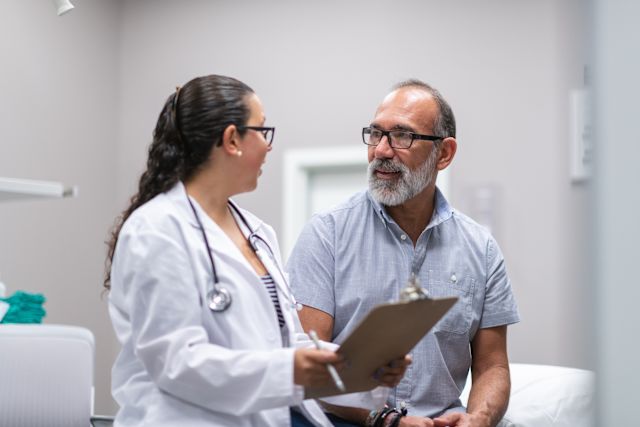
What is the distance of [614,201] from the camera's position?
522 millimetres

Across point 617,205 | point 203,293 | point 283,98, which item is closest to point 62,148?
point 283,98

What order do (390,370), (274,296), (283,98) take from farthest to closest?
(283,98)
(274,296)
(390,370)

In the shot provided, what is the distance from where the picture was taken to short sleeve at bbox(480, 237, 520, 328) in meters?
2.03

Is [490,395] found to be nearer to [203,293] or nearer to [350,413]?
[350,413]

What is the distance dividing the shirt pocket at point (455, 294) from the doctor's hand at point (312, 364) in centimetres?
72

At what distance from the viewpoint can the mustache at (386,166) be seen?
2.08m

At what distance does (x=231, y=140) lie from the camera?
1.46 m

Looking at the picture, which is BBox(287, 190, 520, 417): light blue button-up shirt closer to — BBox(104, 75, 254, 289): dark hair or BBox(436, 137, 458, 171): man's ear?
BBox(436, 137, 458, 171): man's ear

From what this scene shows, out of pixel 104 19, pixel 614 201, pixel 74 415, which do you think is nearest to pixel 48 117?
pixel 104 19

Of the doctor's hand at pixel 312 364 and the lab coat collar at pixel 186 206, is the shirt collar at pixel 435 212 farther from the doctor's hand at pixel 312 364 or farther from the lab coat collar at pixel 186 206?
the doctor's hand at pixel 312 364

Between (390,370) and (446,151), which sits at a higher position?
(446,151)

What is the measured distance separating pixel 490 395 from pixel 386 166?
0.65 metres

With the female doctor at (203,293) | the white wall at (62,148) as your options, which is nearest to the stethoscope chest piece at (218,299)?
the female doctor at (203,293)

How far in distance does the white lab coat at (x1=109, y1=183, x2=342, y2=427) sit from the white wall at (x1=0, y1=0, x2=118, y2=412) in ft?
8.90
